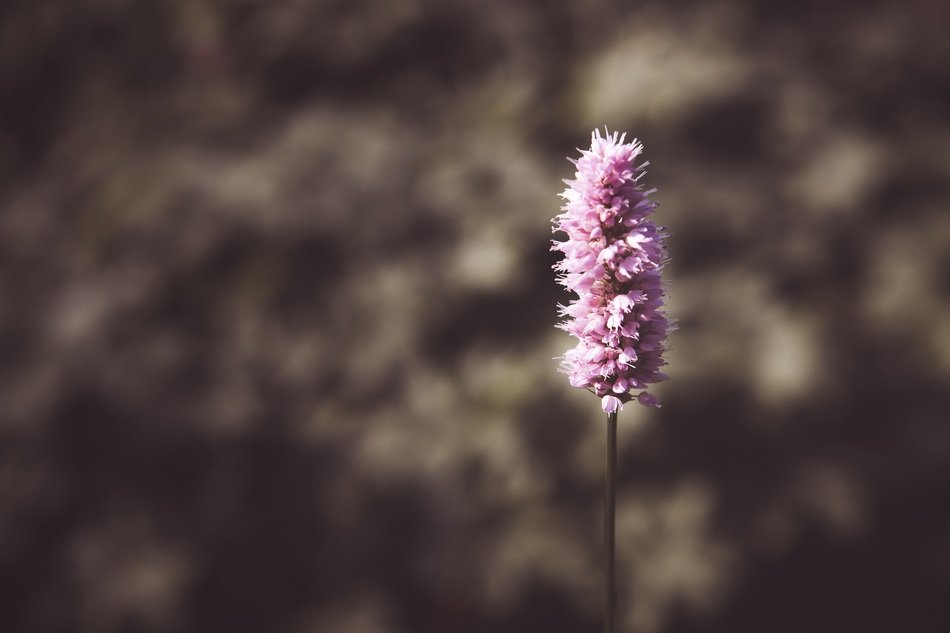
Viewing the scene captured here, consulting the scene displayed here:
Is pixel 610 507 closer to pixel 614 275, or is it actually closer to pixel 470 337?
pixel 614 275

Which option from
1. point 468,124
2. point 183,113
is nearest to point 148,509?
point 183,113

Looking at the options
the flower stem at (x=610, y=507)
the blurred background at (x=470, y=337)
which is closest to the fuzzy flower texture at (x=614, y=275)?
the flower stem at (x=610, y=507)

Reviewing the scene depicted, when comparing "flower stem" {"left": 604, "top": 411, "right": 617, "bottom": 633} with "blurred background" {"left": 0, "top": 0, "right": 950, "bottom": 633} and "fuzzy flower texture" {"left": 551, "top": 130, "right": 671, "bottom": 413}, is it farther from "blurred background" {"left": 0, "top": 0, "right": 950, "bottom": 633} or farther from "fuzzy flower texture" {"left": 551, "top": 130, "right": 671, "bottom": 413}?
"blurred background" {"left": 0, "top": 0, "right": 950, "bottom": 633}

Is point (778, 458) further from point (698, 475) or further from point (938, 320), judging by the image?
point (938, 320)

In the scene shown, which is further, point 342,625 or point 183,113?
point 183,113

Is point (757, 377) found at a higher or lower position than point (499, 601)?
higher

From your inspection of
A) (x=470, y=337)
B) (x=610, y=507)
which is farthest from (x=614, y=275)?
(x=470, y=337)

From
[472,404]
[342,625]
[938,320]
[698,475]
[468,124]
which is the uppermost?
[468,124]
